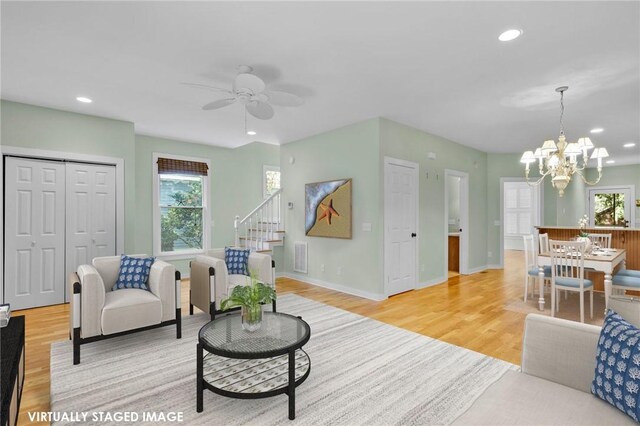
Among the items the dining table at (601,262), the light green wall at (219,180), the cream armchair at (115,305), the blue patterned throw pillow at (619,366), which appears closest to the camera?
the blue patterned throw pillow at (619,366)

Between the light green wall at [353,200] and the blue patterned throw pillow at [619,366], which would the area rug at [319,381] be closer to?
the blue patterned throw pillow at [619,366]

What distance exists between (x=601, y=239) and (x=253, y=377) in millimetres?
5971

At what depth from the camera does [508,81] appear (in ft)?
11.7

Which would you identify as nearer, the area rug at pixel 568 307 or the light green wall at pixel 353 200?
the area rug at pixel 568 307

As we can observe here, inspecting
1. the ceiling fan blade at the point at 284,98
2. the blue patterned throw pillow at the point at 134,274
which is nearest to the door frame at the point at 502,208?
the ceiling fan blade at the point at 284,98

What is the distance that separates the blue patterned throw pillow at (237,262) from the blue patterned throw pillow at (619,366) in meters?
3.57

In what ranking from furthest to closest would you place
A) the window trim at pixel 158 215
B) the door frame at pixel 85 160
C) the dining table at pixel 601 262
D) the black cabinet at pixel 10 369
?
the window trim at pixel 158 215, the door frame at pixel 85 160, the dining table at pixel 601 262, the black cabinet at pixel 10 369

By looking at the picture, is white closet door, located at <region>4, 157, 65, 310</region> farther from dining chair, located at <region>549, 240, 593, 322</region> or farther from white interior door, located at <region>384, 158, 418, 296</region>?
dining chair, located at <region>549, 240, 593, 322</region>

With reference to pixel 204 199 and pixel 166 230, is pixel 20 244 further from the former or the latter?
pixel 204 199

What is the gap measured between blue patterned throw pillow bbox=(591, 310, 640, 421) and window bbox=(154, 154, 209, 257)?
6302mm

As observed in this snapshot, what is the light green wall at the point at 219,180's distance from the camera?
598 centimetres

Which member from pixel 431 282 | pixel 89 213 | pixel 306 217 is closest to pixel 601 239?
pixel 431 282

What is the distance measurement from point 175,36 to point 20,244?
3659mm

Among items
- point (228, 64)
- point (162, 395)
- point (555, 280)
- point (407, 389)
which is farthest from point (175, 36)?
point (555, 280)
